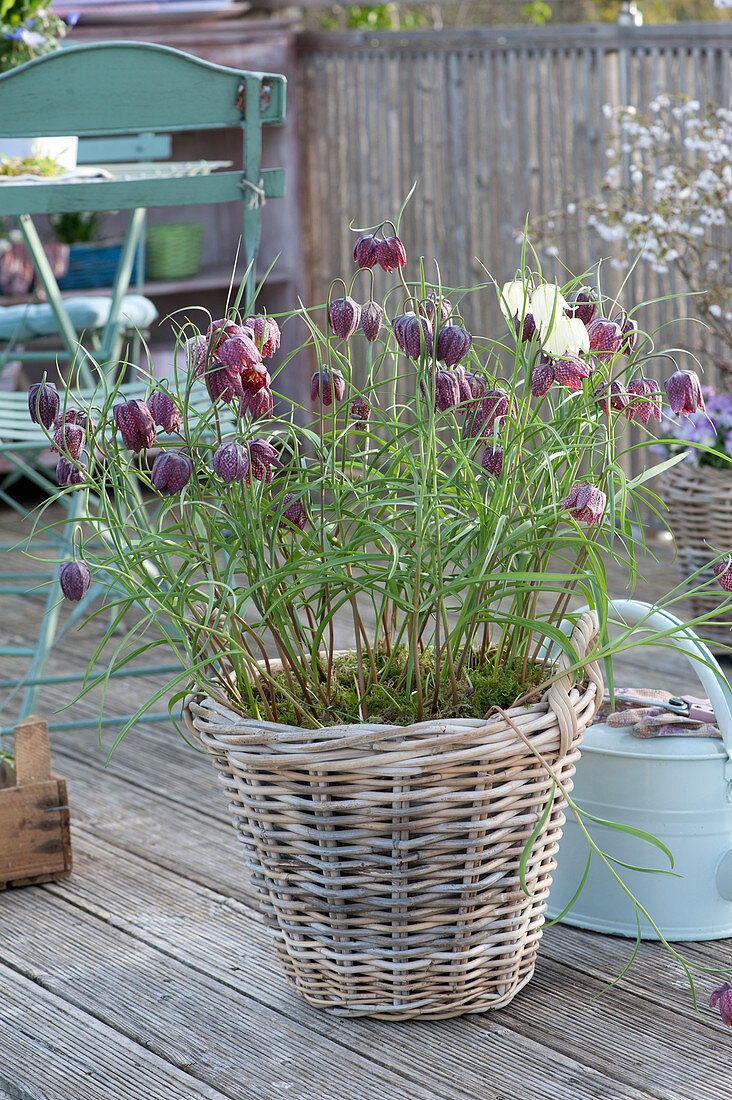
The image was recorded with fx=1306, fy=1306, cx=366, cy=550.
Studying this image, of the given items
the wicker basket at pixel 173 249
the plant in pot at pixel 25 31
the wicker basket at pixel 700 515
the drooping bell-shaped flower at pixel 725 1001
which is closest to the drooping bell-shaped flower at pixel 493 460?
the drooping bell-shaped flower at pixel 725 1001

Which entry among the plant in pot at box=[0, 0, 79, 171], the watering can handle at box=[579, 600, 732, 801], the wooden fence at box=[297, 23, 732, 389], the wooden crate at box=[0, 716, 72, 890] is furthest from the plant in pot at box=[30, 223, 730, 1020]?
the wooden fence at box=[297, 23, 732, 389]

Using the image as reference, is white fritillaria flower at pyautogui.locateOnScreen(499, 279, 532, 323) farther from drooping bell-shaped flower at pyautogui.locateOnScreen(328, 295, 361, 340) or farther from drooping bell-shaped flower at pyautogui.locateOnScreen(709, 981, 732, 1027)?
drooping bell-shaped flower at pyautogui.locateOnScreen(709, 981, 732, 1027)

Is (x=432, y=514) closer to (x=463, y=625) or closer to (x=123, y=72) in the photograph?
(x=463, y=625)

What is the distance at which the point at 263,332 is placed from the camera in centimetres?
121

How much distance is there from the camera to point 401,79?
4203mm

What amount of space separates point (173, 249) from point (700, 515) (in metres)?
2.33

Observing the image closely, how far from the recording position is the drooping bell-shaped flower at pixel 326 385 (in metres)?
1.25

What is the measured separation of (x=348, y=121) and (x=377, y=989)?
361cm

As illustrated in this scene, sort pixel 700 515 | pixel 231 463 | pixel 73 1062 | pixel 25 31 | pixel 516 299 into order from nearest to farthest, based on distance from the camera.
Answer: pixel 231 463
pixel 516 299
pixel 73 1062
pixel 25 31
pixel 700 515

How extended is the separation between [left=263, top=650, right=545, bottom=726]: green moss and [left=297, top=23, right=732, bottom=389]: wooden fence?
7.17ft

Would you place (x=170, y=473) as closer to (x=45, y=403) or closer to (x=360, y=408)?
(x=45, y=403)

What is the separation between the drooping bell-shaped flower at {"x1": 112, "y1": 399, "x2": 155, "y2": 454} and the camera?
3.89 ft

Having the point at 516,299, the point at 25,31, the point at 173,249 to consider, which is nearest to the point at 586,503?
the point at 516,299

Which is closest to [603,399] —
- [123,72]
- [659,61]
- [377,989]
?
[377,989]
